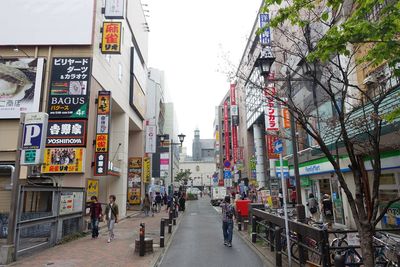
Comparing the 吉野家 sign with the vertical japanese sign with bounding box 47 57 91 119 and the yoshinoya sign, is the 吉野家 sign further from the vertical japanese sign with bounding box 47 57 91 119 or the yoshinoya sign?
the vertical japanese sign with bounding box 47 57 91 119

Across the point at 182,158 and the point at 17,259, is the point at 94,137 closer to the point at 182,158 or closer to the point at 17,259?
the point at 17,259

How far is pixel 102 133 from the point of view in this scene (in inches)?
738

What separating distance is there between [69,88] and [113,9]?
5.90 metres

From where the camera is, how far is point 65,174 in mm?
16891

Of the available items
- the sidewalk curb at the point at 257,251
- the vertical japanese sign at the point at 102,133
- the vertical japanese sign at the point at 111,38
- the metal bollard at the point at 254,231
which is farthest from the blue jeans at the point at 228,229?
the vertical japanese sign at the point at 111,38

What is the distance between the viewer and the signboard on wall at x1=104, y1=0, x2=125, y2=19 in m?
19.5

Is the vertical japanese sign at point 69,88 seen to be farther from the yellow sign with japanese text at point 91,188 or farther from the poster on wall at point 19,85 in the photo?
the yellow sign with japanese text at point 91,188

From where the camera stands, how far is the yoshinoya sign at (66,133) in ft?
55.4

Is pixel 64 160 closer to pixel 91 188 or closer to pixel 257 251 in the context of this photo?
pixel 91 188

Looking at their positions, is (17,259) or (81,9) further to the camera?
(81,9)

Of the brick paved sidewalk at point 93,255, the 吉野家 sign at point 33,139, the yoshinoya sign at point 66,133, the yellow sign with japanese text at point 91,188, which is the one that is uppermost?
the yoshinoya sign at point 66,133

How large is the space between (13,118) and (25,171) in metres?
3.16

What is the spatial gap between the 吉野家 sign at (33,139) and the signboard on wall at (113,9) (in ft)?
37.3

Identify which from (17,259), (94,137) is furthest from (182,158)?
(17,259)
